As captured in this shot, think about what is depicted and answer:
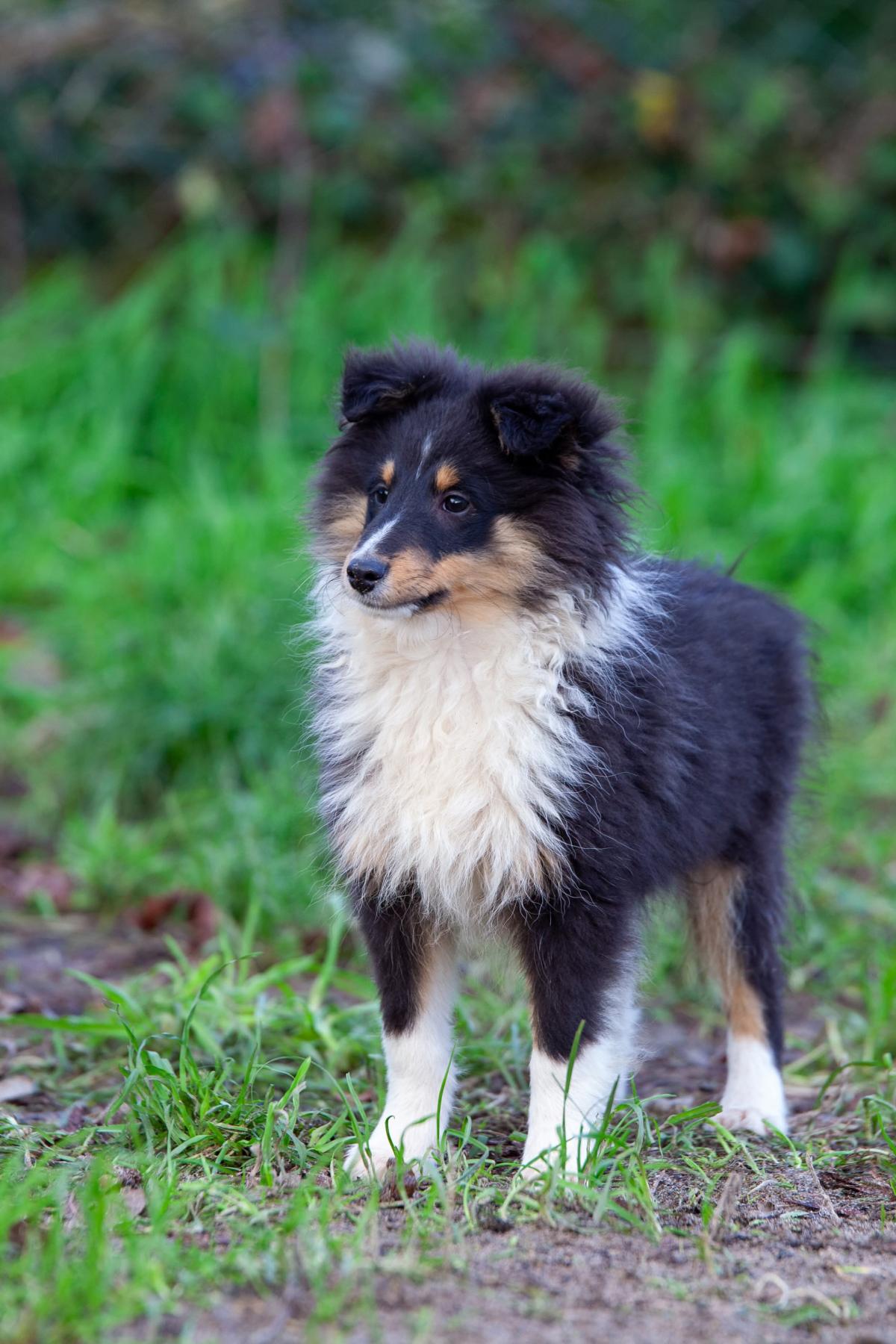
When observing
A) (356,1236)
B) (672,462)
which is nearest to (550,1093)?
(356,1236)

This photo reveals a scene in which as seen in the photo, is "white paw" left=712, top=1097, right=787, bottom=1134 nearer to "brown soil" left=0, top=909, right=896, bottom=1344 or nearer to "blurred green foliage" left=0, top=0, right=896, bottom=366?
"brown soil" left=0, top=909, right=896, bottom=1344

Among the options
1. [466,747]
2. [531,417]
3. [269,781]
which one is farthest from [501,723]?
[269,781]

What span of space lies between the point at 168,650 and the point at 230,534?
1.07m

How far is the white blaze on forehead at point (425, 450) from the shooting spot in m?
3.46

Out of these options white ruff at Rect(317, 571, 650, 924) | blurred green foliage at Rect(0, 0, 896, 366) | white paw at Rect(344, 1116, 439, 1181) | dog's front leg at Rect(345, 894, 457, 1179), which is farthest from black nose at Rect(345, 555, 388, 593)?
blurred green foliage at Rect(0, 0, 896, 366)

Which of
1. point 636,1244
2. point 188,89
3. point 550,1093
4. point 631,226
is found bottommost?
point 636,1244

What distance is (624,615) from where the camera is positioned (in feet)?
11.4

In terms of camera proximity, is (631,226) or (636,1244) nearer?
(636,1244)

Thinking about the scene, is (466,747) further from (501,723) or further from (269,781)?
(269,781)

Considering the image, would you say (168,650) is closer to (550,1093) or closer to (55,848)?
(55,848)

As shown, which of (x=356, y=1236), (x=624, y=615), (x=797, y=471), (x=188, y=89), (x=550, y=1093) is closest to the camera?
(x=356, y=1236)

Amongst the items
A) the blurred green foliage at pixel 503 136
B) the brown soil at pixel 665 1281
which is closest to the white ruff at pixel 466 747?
the brown soil at pixel 665 1281

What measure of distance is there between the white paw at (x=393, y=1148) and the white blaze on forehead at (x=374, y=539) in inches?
48.7

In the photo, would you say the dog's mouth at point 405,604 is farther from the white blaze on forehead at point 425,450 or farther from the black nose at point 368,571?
the white blaze on forehead at point 425,450
